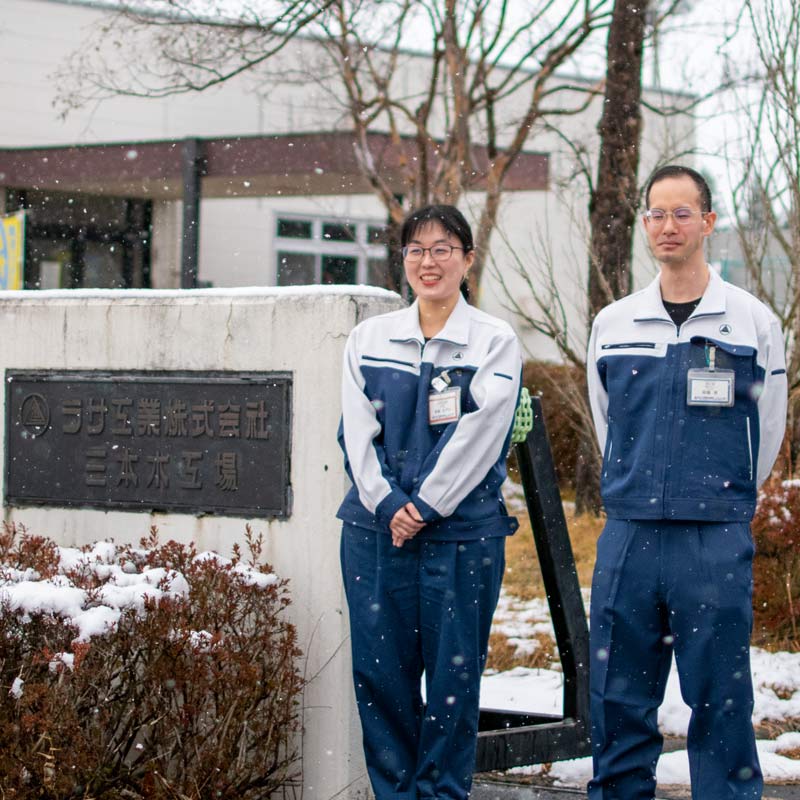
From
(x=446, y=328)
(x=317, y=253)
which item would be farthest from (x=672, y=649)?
(x=317, y=253)

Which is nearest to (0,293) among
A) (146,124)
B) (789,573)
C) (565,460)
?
(789,573)

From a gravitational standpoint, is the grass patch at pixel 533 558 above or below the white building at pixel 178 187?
below

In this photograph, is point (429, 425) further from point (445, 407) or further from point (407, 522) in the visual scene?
point (407, 522)

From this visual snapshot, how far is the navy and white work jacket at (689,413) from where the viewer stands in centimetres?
348

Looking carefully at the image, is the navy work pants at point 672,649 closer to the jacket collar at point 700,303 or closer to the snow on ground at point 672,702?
the jacket collar at point 700,303

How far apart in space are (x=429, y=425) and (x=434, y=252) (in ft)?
1.79

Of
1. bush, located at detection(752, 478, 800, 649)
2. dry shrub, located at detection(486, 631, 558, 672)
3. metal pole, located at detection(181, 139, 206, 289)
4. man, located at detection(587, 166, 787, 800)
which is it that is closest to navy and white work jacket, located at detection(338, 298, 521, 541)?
man, located at detection(587, 166, 787, 800)

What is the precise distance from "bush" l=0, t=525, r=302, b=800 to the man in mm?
1076

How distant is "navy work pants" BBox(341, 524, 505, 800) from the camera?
12.2 feet

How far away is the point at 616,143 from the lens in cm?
1085

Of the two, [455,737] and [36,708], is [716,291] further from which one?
[36,708]

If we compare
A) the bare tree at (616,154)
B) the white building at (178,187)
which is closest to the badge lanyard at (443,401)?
the bare tree at (616,154)

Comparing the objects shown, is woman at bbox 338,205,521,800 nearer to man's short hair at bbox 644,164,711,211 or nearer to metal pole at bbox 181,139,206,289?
man's short hair at bbox 644,164,711,211

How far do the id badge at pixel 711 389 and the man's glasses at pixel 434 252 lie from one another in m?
0.86
